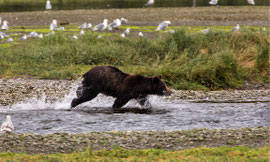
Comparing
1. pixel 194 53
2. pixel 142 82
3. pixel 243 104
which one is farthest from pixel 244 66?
pixel 142 82

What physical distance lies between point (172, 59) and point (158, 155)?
9.91 meters

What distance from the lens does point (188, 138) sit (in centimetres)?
855

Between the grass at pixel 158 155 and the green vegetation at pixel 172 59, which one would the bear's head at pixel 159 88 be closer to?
the green vegetation at pixel 172 59

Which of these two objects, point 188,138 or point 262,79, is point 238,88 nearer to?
point 262,79

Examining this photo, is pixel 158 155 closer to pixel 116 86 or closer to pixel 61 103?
pixel 116 86

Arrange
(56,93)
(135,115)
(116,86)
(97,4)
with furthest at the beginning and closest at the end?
(97,4)
(56,93)
(116,86)
(135,115)

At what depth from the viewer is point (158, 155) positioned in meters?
7.36

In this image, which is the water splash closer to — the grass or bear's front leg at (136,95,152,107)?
bear's front leg at (136,95,152,107)

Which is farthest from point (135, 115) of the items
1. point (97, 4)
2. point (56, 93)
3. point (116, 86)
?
point (97, 4)

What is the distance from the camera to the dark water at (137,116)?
10094 mm

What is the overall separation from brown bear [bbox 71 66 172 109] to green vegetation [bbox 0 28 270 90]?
2969 millimetres

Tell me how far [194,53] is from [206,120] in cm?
649

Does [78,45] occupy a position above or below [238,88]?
above

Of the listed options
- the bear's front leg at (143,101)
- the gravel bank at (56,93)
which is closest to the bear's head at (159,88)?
the bear's front leg at (143,101)
